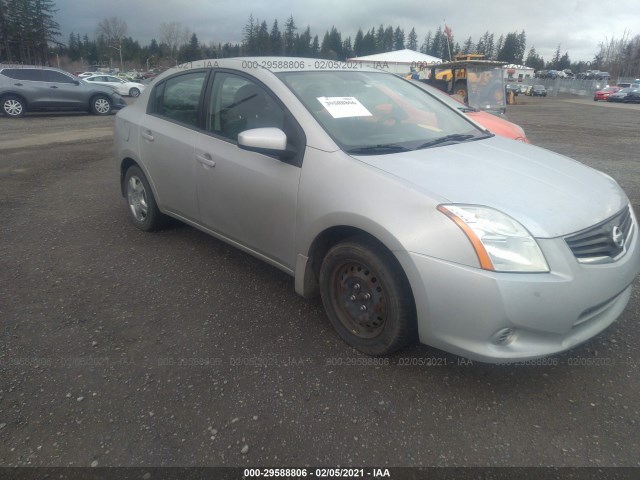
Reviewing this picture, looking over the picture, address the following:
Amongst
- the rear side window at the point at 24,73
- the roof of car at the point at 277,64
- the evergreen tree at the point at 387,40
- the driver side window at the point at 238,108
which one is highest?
the evergreen tree at the point at 387,40

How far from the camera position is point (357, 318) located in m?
2.70

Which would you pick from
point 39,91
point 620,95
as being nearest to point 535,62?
point 620,95

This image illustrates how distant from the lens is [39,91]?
15.5 metres

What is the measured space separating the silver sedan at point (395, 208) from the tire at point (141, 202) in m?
0.46

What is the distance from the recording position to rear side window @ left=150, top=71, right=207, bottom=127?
369 centimetres

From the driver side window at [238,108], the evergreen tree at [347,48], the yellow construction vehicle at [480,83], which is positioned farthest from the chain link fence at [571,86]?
the driver side window at [238,108]

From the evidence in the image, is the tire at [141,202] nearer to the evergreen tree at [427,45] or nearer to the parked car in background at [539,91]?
the parked car in background at [539,91]

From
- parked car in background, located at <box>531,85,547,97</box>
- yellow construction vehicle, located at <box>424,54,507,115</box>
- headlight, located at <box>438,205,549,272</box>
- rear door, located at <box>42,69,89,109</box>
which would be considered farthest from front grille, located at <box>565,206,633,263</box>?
parked car in background, located at <box>531,85,547,97</box>

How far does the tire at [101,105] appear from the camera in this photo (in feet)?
55.6

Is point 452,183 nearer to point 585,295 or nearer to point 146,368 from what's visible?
point 585,295

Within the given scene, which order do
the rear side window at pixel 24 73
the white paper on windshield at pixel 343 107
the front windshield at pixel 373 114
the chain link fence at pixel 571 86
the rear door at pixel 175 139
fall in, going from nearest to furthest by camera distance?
the front windshield at pixel 373 114
the white paper on windshield at pixel 343 107
the rear door at pixel 175 139
the rear side window at pixel 24 73
the chain link fence at pixel 571 86

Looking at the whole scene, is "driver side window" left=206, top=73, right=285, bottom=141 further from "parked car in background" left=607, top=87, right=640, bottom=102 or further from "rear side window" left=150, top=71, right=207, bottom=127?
"parked car in background" left=607, top=87, right=640, bottom=102

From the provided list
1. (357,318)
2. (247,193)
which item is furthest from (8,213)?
(357,318)

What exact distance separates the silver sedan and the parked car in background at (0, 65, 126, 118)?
14.5m
